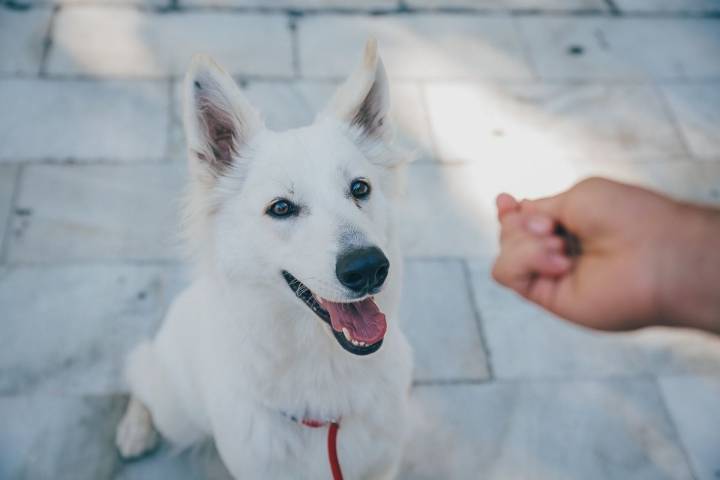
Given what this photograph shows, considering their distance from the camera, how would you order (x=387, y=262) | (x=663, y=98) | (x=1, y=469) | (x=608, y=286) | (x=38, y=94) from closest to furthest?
1. (x=608, y=286)
2. (x=387, y=262)
3. (x=1, y=469)
4. (x=38, y=94)
5. (x=663, y=98)

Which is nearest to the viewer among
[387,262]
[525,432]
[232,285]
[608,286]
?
[608,286]

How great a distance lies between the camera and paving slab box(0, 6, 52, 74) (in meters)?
4.75

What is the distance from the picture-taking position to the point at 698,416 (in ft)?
11.6

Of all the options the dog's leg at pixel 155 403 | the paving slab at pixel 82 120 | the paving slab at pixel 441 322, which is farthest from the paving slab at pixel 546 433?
the paving slab at pixel 82 120

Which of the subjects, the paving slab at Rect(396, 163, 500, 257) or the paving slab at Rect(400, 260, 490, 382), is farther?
the paving slab at Rect(396, 163, 500, 257)

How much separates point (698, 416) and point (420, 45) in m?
3.57

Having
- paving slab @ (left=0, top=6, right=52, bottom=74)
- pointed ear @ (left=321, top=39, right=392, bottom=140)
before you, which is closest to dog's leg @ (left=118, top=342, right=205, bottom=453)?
pointed ear @ (left=321, top=39, right=392, bottom=140)

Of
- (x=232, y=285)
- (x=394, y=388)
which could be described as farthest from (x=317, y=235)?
(x=394, y=388)

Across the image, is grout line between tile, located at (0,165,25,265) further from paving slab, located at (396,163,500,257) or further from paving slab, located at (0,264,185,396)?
paving slab, located at (396,163,500,257)

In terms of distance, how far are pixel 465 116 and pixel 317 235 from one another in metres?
3.05

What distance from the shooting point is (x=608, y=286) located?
1.72 meters

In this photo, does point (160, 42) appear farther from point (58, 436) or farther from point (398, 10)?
point (58, 436)

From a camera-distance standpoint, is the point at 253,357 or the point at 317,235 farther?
the point at 253,357

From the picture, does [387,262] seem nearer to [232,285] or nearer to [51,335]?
[232,285]
